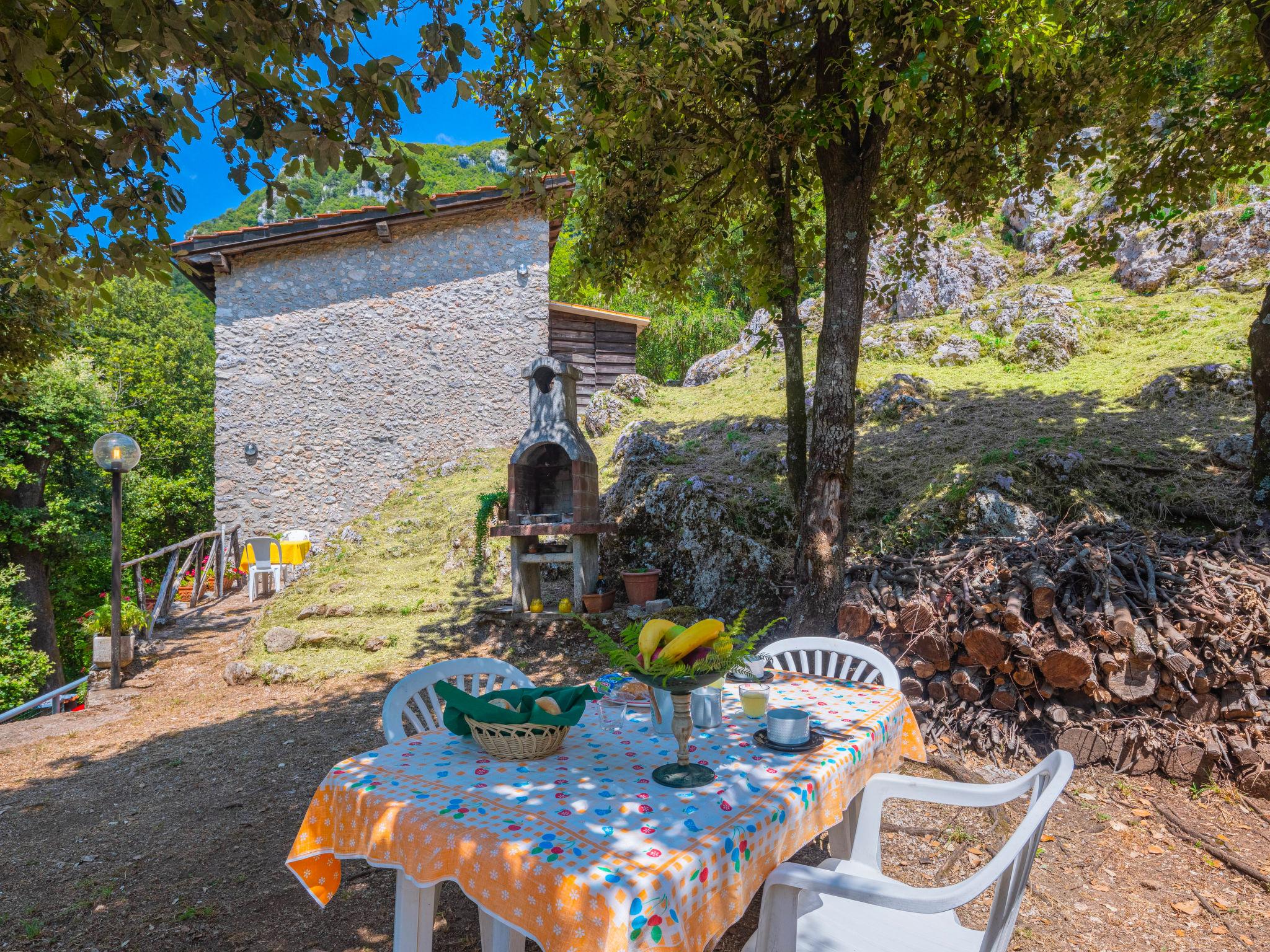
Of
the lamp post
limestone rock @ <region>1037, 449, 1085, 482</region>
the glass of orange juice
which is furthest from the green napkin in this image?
the lamp post

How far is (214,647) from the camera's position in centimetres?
754

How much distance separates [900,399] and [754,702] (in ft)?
22.3

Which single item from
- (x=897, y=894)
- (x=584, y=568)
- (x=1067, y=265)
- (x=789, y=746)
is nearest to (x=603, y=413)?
(x=584, y=568)

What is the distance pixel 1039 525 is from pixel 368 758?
4.39m

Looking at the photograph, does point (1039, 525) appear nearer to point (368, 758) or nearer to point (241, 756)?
point (368, 758)

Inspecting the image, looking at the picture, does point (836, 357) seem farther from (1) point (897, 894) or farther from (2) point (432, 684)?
(1) point (897, 894)

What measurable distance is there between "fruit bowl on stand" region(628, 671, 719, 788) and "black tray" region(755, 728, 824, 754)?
0.89 ft

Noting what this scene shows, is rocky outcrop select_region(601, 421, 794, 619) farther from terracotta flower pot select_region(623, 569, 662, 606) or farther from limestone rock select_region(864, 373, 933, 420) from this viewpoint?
limestone rock select_region(864, 373, 933, 420)

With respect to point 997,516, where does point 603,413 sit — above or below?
above

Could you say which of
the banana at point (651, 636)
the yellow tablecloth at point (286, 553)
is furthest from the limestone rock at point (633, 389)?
the banana at point (651, 636)

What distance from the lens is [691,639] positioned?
1.71m

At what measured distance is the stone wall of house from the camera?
10.8m

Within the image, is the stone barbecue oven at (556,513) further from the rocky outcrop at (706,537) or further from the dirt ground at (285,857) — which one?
the dirt ground at (285,857)

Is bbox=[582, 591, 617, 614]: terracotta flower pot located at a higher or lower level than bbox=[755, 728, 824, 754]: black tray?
lower
